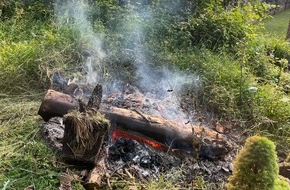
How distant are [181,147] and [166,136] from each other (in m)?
0.18

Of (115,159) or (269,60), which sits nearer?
(115,159)

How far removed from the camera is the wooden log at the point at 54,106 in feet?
11.3

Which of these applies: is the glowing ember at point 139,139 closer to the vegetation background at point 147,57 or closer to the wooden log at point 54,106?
the wooden log at point 54,106

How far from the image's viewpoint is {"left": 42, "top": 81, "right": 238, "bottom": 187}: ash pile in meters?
3.02

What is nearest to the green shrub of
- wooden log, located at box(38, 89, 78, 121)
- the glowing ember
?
the glowing ember

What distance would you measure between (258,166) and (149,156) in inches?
40.0

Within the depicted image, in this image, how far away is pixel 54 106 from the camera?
3.44 m

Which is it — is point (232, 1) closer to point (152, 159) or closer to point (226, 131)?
point (226, 131)

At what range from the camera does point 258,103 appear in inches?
184

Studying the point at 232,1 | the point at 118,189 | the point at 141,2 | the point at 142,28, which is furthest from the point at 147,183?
the point at 232,1

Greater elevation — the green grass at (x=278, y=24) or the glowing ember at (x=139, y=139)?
the glowing ember at (x=139, y=139)

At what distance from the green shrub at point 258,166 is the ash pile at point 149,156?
0.63 metres

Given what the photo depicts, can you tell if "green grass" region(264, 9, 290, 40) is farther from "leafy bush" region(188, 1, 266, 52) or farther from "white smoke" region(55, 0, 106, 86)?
"white smoke" region(55, 0, 106, 86)

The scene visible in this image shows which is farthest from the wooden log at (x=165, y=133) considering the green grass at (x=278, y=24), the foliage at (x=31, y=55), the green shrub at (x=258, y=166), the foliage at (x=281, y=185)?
the green grass at (x=278, y=24)
